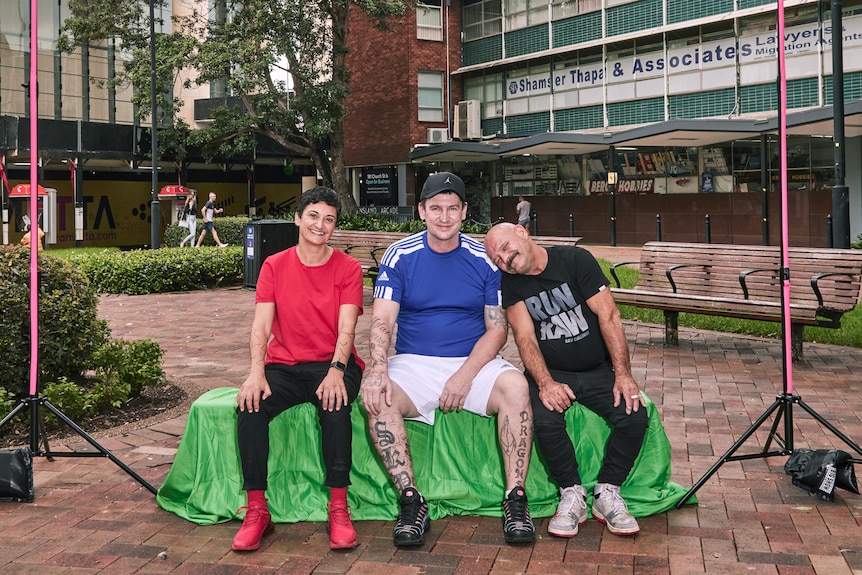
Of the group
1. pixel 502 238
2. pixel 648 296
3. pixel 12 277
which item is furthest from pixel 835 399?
pixel 12 277

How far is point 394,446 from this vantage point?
14.1 feet

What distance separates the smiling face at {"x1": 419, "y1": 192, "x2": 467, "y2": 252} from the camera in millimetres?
4562

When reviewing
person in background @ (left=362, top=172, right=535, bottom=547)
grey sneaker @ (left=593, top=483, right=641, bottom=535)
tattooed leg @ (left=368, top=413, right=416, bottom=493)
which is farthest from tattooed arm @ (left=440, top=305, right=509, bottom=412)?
grey sneaker @ (left=593, top=483, right=641, bottom=535)

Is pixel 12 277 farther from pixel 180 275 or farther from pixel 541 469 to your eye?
pixel 180 275

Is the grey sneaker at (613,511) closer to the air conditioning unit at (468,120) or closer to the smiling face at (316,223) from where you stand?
the smiling face at (316,223)

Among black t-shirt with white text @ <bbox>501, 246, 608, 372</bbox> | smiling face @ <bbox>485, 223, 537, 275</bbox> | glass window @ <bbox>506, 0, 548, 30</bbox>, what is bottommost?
black t-shirt with white text @ <bbox>501, 246, 608, 372</bbox>

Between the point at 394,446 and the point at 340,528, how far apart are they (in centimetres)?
44

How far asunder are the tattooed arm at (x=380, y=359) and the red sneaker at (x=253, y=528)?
64 cm

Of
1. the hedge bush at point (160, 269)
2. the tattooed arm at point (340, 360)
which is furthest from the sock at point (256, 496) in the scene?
the hedge bush at point (160, 269)

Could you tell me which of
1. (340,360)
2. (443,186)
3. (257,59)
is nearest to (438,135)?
(257,59)

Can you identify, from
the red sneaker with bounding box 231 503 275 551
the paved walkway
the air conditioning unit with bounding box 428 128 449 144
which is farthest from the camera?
the air conditioning unit with bounding box 428 128 449 144

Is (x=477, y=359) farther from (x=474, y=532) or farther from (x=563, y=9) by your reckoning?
(x=563, y=9)

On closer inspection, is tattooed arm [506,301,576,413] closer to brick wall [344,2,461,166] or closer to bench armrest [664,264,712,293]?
bench armrest [664,264,712,293]

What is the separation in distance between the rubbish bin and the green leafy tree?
12.1 m
